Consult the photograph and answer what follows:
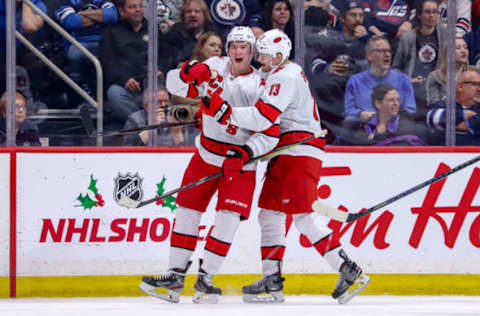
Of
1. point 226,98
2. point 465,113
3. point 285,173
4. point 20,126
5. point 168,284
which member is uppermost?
point 226,98

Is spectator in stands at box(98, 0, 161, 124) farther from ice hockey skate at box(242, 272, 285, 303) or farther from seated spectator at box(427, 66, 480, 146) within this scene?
seated spectator at box(427, 66, 480, 146)

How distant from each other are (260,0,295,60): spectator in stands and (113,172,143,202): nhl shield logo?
1.19m

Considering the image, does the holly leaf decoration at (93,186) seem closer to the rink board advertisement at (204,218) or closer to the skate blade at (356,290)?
the rink board advertisement at (204,218)

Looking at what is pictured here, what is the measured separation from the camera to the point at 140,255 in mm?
4484

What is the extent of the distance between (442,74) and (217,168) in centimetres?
173

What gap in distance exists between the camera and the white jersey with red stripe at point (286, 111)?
391 centimetres

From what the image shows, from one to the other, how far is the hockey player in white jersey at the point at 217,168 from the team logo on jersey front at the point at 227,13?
1057 mm

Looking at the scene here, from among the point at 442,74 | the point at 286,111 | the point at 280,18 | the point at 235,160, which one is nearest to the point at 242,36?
the point at 286,111

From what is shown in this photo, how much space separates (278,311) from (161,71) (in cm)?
181

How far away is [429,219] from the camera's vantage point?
4602 mm

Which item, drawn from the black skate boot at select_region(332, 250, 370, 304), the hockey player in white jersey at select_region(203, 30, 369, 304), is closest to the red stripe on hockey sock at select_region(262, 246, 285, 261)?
the hockey player in white jersey at select_region(203, 30, 369, 304)

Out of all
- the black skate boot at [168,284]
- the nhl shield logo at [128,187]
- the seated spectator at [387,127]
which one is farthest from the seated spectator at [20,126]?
the seated spectator at [387,127]

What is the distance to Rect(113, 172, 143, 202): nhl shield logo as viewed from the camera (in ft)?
14.7

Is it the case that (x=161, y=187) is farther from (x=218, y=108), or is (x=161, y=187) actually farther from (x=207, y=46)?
(x=207, y=46)
